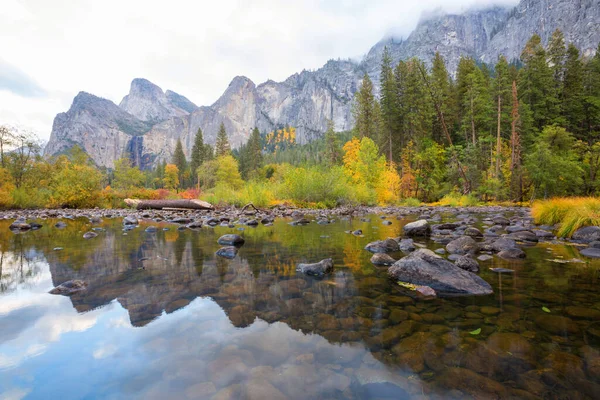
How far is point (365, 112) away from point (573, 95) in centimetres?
2258

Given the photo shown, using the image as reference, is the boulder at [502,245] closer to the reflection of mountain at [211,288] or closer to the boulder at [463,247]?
the boulder at [463,247]

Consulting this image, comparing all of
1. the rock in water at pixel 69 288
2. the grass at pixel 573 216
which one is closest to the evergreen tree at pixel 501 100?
the grass at pixel 573 216

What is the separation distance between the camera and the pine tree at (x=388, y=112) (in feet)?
112

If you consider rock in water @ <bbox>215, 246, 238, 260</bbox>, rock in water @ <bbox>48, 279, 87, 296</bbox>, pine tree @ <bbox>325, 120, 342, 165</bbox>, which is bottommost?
rock in water @ <bbox>215, 246, 238, 260</bbox>

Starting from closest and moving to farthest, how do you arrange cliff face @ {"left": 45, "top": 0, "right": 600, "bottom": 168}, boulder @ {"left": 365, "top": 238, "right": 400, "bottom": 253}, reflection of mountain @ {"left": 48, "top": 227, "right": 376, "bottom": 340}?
reflection of mountain @ {"left": 48, "top": 227, "right": 376, "bottom": 340}, boulder @ {"left": 365, "top": 238, "right": 400, "bottom": 253}, cliff face @ {"left": 45, "top": 0, "right": 600, "bottom": 168}

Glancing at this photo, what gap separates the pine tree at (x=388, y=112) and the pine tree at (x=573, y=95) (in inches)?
686

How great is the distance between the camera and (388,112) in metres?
34.6

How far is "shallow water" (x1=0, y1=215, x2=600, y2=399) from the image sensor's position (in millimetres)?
1573

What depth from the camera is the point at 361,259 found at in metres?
4.80

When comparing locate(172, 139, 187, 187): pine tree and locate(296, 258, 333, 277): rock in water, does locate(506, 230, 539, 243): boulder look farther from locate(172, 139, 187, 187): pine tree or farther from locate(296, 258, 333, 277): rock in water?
locate(172, 139, 187, 187): pine tree

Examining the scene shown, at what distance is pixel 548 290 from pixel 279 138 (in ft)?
572

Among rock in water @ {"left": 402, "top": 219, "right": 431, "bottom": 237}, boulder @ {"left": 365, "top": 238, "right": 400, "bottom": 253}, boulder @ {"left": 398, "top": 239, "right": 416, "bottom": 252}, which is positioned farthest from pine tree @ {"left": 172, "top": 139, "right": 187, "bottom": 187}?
boulder @ {"left": 398, "top": 239, "right": 416, "bottom": 252}

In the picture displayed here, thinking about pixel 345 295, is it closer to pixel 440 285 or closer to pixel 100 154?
pixel 440 285

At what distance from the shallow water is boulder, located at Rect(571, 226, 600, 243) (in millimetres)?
3096
